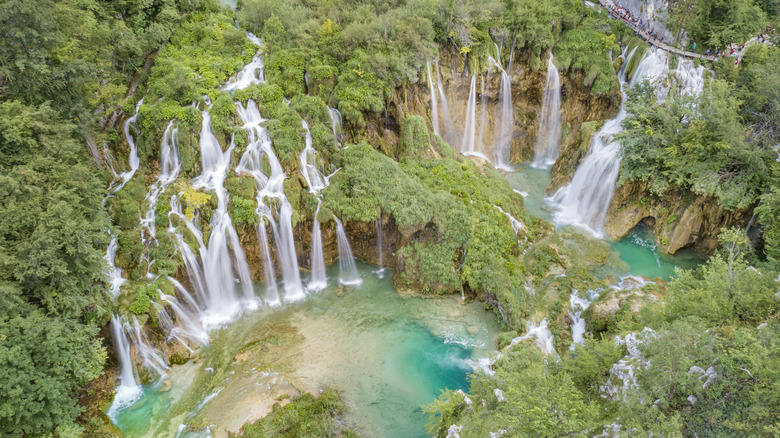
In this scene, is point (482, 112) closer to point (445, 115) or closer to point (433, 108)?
point (445, 115)

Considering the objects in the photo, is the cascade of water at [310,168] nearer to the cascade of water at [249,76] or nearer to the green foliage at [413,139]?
the cascade of water at [249,76]

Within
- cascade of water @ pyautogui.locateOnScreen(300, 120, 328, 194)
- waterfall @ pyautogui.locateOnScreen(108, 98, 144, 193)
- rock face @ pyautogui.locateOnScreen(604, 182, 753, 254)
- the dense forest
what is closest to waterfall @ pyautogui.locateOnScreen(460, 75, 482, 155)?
the dense forest

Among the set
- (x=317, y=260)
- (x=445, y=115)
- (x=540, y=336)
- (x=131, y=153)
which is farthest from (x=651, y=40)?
(x=131, y=153)

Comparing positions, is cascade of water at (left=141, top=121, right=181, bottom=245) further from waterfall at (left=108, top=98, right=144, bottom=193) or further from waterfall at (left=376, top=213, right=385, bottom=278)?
waterfall at (left=376, top=213, right=385, bottom=278)

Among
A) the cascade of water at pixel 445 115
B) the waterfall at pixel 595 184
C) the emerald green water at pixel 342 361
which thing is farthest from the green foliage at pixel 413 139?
the waterfall at pixel 595 184

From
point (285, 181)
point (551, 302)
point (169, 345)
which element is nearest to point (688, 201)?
point (551, 302)

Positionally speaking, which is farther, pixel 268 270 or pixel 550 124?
pixel 550 124
